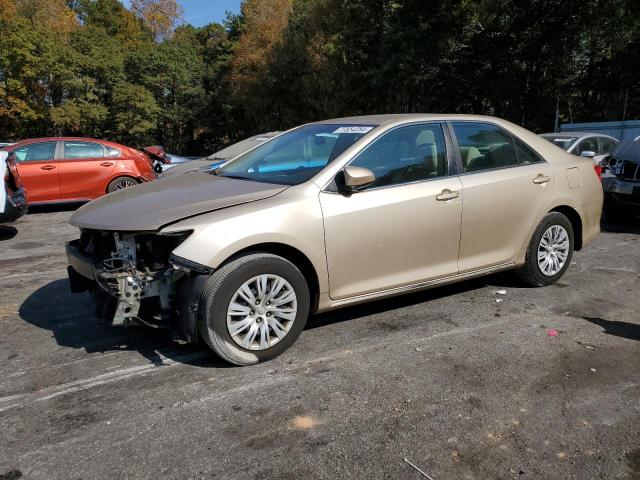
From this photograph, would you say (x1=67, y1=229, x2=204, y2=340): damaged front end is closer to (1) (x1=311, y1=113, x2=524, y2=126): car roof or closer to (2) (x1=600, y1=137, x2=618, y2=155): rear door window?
(1) (x1=311, y1=113, x2=524, y2=126): car roof

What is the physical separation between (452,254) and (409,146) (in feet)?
3.12

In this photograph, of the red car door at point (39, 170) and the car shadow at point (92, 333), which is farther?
the red car door at point (39, 170)

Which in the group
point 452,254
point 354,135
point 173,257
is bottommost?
point 452,254

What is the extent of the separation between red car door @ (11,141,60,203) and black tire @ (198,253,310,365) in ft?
26.8

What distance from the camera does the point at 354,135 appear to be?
4.38 m

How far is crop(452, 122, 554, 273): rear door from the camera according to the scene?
4668mm

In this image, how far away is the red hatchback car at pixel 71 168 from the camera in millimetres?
10250

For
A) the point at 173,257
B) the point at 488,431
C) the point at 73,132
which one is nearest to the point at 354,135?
the point at 173,257

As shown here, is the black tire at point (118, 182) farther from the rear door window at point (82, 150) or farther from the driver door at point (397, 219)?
the driver door at point (397, 219)

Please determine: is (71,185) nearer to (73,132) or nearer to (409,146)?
(409,146)

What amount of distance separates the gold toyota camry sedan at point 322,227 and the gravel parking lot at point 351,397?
36cm

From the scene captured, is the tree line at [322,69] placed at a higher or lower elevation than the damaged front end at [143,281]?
higher

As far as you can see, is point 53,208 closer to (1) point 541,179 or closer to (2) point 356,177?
(2) point 356,177

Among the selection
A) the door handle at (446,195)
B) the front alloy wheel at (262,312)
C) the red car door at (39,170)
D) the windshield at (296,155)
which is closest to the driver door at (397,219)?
the door handle at (446,195)
